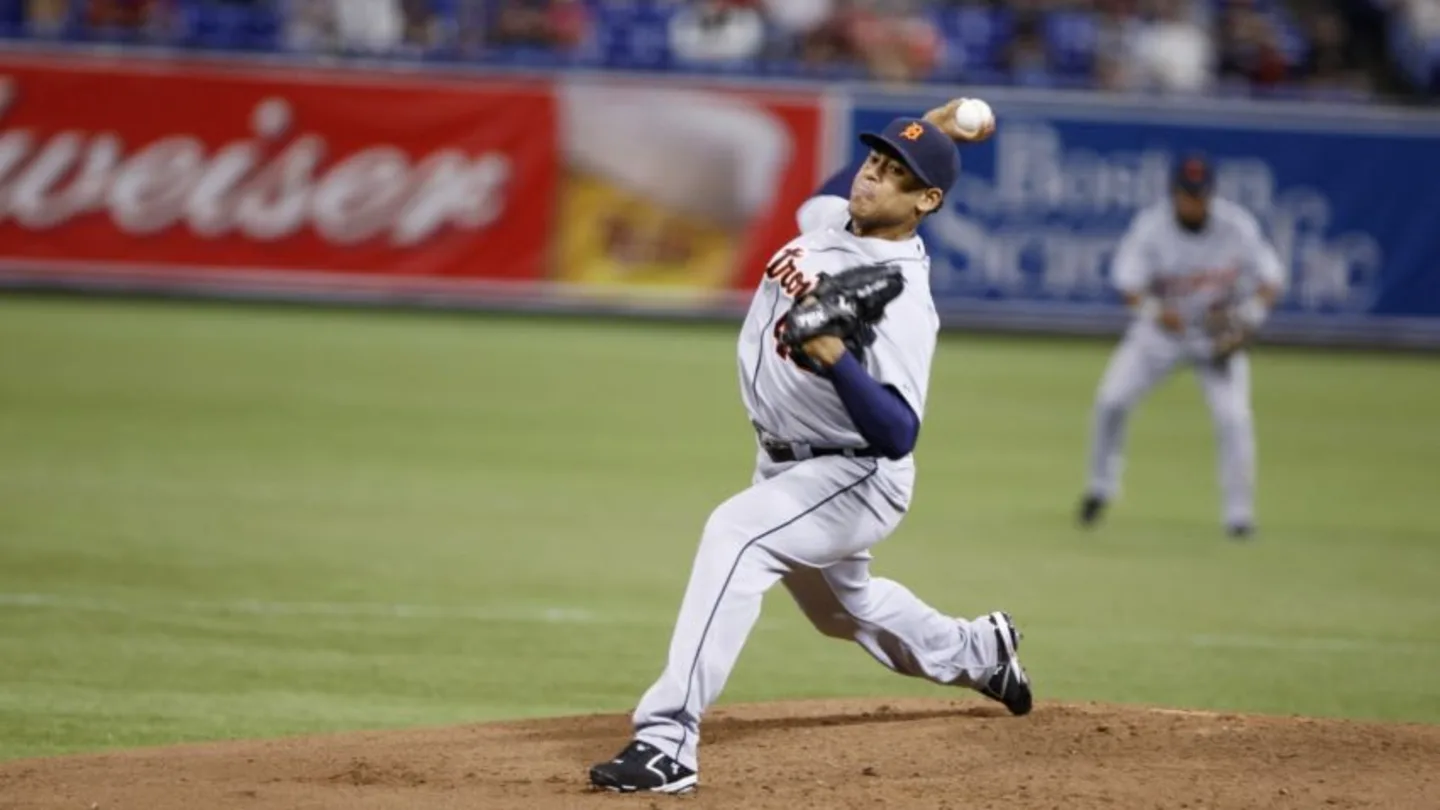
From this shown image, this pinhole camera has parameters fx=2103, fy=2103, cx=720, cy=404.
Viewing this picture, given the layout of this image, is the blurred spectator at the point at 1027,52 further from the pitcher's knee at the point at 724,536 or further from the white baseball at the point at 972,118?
the pitcher's knee at the point at 724,536

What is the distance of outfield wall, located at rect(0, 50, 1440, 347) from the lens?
20.4 meters

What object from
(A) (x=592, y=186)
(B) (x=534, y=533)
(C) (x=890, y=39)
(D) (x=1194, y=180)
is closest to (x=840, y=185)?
(B) (x=534, y=533)

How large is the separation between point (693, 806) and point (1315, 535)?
7.81 m

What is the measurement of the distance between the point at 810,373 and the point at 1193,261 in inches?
283

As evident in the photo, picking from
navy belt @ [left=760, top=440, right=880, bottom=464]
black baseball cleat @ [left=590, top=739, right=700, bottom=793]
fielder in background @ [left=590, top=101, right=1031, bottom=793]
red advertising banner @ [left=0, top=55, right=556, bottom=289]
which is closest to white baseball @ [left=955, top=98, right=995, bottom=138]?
fielder in background @ [left=590, top=101, right=1031, bottom=793]

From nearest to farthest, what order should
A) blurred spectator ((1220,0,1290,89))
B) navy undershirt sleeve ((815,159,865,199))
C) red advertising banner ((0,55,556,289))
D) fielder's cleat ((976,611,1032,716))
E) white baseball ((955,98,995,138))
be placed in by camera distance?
fielder's cleat ((976,611,1032,716)), white baseball ((955,98,995,138)), navy undershirt sleeve ((815,159,865,199)), red advertising banner ((0,55,556,289)), blurred spectator ((1220,0,1290,89))

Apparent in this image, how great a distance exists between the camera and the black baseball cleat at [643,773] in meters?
6.08

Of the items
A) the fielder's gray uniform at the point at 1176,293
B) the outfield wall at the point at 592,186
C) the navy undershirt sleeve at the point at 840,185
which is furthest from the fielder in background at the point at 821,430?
the outfield wall at the point at 592,186

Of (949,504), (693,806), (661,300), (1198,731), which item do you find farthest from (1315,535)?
(661,300)

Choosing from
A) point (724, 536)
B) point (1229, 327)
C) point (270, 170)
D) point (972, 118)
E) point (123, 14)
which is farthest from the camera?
point (123, 14)

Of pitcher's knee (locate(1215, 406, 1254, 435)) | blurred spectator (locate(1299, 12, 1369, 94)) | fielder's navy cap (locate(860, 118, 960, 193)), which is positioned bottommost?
pitcher's knee (locate(1215, 406, 1254, 435))

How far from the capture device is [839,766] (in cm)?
659

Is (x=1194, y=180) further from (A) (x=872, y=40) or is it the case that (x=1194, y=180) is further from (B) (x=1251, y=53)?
(B) (x=1251, y=53)

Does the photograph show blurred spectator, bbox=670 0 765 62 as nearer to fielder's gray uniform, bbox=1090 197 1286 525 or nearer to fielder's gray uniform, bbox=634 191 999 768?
fielder's gray uniform, bbox=1090 197 1286 525
